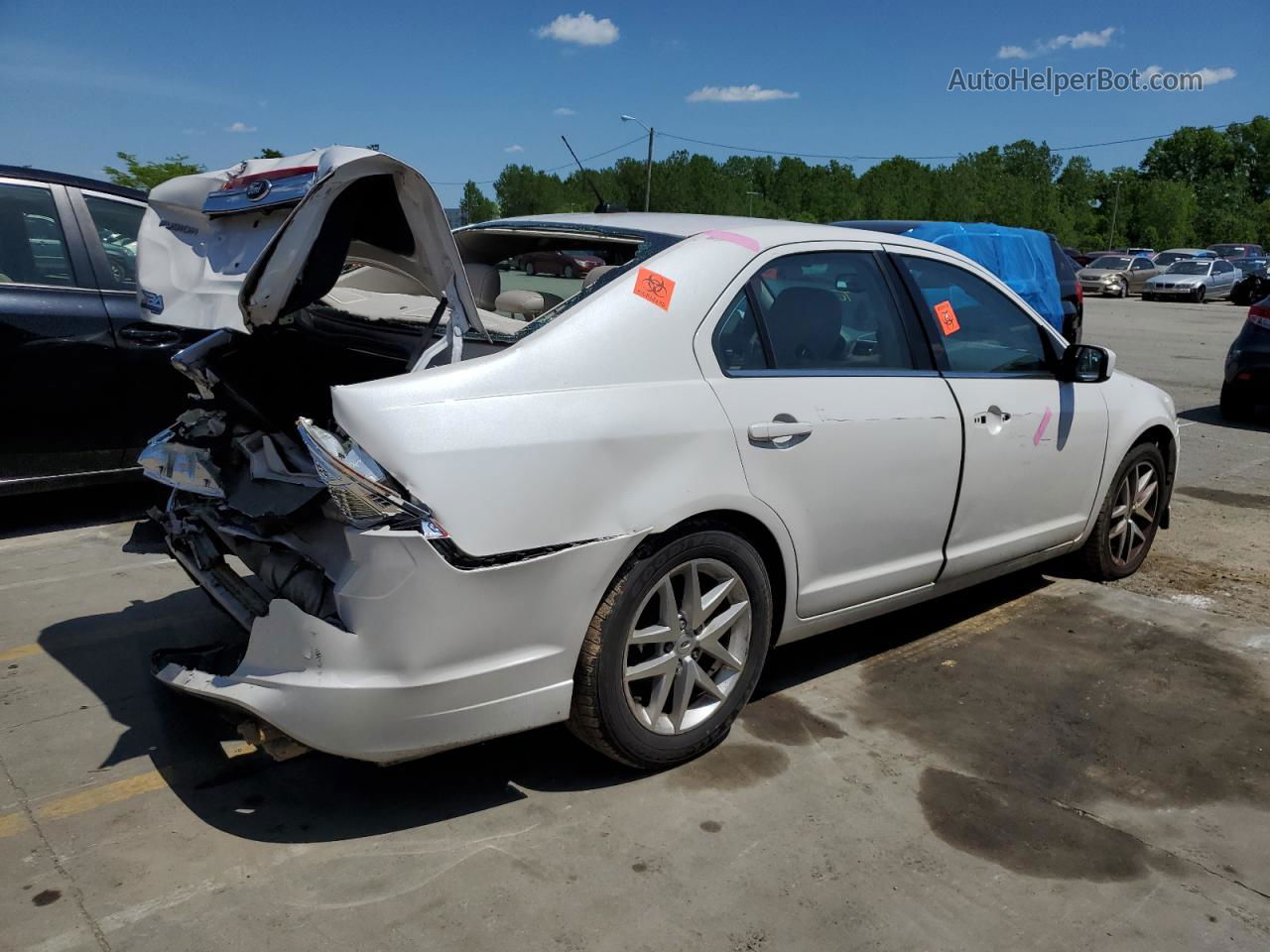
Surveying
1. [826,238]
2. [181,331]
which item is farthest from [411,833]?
[181,331]

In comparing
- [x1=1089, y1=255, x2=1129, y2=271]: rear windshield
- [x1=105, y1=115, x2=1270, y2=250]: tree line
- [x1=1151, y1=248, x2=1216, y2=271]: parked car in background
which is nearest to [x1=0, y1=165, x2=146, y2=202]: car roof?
[x1=1089, y1=255, x2=1129, y2=271]: rear windshield

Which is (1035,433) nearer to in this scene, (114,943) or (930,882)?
(930,882)

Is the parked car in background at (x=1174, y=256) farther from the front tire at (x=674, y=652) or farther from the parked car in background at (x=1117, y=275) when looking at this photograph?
the front tire at (x=674, y=652)

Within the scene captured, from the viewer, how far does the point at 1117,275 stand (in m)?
36.3

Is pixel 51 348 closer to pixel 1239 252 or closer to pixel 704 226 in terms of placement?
pixel 704 226

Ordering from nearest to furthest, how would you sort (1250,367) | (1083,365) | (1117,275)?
(1083,365)
(1250,367)
(1117,275)

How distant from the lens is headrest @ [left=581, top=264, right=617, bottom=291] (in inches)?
129

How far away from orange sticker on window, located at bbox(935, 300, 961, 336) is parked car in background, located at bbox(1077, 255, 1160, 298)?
113 feet

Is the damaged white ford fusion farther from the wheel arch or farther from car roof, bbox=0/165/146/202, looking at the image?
car roof, bbox=0/165/146/202

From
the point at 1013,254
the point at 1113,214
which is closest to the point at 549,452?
the point at 1013,254

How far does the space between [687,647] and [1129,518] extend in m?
3.07

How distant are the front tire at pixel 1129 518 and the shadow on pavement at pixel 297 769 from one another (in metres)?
1.72

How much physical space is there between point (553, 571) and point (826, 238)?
1.76 m

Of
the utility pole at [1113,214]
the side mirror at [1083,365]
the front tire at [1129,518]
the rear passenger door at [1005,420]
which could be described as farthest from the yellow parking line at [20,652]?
the utility pole at [1113,214]
